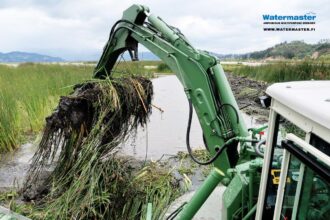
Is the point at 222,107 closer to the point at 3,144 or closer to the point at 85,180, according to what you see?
the point at 85,180

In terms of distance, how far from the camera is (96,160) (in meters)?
4.85

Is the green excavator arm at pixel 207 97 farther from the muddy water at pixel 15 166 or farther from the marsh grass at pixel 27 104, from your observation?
the muddy water at pixel 15 166

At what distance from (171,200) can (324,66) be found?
11590 mm

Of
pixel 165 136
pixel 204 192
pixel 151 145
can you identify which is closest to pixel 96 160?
pixel 204 192

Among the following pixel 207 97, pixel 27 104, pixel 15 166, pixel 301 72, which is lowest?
pixel 15 166

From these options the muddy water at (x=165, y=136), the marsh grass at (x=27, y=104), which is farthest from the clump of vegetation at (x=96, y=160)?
the muddy water at (x=165, y=136)

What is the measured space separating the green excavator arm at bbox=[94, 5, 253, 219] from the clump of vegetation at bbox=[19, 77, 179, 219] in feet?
3.90

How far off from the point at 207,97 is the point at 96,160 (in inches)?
70.4

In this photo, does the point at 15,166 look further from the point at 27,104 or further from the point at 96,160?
the point at 96,160

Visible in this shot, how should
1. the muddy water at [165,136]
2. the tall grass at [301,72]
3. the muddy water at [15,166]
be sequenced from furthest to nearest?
the tall grass at [301,72] → the muddy water at [165,136] → the muddy water at [15,166]

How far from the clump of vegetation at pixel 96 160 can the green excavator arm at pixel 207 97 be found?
1.19 metres

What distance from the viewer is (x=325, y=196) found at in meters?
1.62

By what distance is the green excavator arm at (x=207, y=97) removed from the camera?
3.55m

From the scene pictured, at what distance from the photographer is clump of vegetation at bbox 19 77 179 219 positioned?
4.41m
